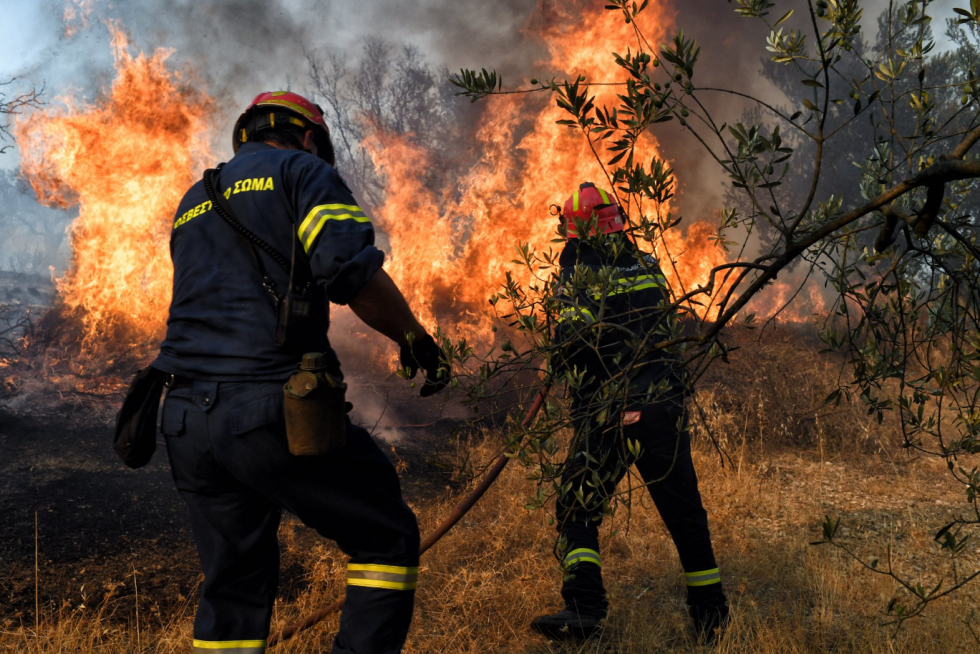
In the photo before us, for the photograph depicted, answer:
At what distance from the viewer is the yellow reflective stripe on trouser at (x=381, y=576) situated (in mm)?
2092

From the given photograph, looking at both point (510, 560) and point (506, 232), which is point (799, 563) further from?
point (506, 232)

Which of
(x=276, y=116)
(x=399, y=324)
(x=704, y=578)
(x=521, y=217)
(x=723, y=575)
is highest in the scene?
(x=521, y=217)

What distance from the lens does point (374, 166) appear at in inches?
859

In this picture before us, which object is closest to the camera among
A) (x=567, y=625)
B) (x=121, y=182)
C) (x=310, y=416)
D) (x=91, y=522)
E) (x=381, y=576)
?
(x=310, y=416)

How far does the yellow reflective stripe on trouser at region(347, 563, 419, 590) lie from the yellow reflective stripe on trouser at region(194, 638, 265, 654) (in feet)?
1.30

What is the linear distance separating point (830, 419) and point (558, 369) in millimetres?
6587

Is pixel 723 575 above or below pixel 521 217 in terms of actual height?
below

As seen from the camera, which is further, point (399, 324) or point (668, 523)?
point (668, 523)

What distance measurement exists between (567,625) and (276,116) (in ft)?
8.62

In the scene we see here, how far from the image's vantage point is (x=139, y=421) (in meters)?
2.36

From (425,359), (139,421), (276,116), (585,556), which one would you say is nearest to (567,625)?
(585,556)

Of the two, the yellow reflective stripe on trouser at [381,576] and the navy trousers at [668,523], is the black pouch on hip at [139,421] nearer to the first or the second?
the yellow reflective stripe on trouser at [381,576]

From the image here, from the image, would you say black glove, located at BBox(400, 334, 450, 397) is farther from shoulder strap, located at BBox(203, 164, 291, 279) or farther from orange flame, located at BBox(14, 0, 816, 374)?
orange flame, located at BBox(14, 0, 816, 374)

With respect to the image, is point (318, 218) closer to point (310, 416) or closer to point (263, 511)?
point (310, 416)
